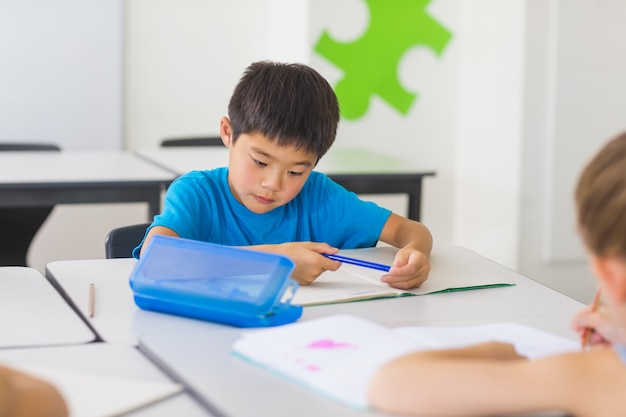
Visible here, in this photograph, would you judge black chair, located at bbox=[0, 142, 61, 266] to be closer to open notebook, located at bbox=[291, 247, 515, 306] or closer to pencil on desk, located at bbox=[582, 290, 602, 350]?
open notebook, located at bbox=[291, 247, 515, 306]

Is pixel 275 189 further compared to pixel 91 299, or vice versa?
pixel 275 189

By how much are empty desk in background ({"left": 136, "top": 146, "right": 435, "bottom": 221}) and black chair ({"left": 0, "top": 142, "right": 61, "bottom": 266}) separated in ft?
1.41

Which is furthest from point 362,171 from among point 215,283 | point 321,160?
point 215,283

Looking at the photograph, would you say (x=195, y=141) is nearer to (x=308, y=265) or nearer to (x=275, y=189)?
(x=275, y=189)

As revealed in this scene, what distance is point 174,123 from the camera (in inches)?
188

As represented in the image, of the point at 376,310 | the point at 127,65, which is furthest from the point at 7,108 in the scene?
the point at 376,310

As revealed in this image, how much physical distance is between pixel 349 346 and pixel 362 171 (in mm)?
2092

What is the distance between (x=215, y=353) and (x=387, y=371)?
316mm

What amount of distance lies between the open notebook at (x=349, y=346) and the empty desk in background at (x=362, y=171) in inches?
73.6

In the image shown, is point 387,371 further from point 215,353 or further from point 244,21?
point 244,21

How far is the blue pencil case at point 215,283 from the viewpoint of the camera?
1448mm

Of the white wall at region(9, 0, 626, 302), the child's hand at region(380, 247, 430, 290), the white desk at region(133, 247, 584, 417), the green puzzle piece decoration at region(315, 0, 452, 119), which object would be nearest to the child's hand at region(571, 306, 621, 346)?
the white desk at region(133, 247, 584, 417)

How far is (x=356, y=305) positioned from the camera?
161cm

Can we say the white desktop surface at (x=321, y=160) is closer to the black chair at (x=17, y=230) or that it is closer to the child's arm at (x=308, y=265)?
the black chair at (x=17, y=230)
